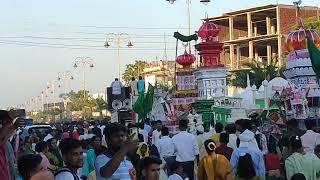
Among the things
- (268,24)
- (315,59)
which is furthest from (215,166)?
(268,24)

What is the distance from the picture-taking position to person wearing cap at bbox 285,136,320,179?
8.60 meters

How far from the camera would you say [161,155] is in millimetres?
11922

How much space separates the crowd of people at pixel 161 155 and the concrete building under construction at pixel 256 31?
156 feet

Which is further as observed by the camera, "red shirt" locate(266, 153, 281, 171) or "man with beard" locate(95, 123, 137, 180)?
"red shirt" locate(266, 153, 281, 171)

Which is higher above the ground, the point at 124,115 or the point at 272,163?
the point at 124,115

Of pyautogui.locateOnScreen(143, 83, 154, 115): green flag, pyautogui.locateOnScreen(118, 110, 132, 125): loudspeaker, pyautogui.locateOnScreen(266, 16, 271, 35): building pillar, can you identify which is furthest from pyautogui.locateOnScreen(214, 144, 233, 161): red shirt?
pyautogui.locateOnScreen(266, 16, 271, 35): building pillar

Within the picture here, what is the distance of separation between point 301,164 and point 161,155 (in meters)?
3.82

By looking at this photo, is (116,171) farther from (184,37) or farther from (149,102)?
(184,37)

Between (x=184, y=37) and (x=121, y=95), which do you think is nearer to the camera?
(x=184, y=37)

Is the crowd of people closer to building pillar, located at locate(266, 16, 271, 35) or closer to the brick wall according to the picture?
the brick wall

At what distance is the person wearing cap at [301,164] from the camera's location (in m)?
8.60

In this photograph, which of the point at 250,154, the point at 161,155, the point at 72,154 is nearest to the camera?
the point at 72,154

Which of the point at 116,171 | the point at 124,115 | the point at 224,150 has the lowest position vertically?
the point at 224,150

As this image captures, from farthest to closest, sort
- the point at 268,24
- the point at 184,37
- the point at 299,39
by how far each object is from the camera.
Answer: the point at 268,24 → the point at 184,37 → the point at 299,39
